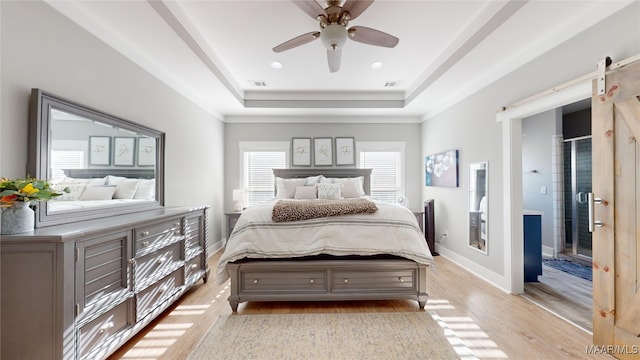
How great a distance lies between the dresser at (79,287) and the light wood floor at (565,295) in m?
3.74

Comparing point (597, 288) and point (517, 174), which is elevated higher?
point (517, 174)

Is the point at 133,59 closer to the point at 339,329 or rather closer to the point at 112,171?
the point at 112,171

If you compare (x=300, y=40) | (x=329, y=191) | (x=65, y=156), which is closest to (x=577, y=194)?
(x=329, y=191)

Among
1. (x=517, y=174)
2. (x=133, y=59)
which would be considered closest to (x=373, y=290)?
(x=517, y=174)

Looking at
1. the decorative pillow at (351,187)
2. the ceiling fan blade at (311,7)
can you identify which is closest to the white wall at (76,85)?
the ceiling fan blade at (311,7)

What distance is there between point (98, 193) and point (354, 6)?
2.62 meters

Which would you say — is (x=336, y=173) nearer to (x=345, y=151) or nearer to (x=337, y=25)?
(x=345, y=151)

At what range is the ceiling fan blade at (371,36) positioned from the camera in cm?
238

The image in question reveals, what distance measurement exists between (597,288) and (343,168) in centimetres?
392

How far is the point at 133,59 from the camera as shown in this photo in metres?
2.80

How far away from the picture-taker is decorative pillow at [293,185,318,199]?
15.3 feet

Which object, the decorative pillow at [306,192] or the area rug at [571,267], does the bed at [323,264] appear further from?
the area rug at [571,267]

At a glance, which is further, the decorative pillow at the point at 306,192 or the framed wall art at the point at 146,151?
the decorative pillow at the point at 306,192

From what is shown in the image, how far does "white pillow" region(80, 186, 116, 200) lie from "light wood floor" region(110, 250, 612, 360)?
122cm
